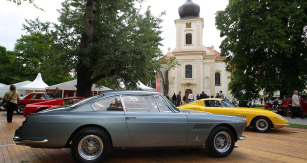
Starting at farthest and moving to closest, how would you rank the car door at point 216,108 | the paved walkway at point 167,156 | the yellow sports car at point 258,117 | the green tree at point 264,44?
the green tree at point 264,44, the car door at point 216,108, the yellow sports car at point 258,117, the paved walkway at point 167,156

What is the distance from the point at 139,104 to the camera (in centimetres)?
475

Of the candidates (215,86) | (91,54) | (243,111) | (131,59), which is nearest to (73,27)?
(91,54)

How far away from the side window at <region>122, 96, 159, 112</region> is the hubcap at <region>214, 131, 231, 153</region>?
1474mm

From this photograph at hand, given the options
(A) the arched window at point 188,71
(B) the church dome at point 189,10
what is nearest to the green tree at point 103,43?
(A) the arched window at point 188,71

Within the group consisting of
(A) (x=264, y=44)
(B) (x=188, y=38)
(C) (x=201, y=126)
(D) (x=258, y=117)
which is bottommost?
(D) (x=258, y=117)

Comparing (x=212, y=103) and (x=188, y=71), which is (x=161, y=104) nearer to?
(x=212, y=103)

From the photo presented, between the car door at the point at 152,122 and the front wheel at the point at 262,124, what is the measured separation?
17.7ft

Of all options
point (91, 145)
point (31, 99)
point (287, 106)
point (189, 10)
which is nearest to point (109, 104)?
point (91, 145)

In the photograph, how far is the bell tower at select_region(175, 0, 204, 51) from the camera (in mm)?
45969

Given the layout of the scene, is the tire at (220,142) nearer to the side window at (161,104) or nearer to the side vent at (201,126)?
the side vent at (201,126)

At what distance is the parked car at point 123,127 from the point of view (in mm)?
4098

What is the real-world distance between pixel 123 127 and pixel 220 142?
2.17 metres

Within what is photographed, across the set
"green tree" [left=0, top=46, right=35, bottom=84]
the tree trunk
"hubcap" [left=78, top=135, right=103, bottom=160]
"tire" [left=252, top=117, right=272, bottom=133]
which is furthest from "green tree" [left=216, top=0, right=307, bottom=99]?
"green tree" [left=0, top=46, right=35, bottom=84]

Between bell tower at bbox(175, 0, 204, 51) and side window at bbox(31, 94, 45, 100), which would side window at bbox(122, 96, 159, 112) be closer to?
side window at bbox(31, 94, 45, 100)
